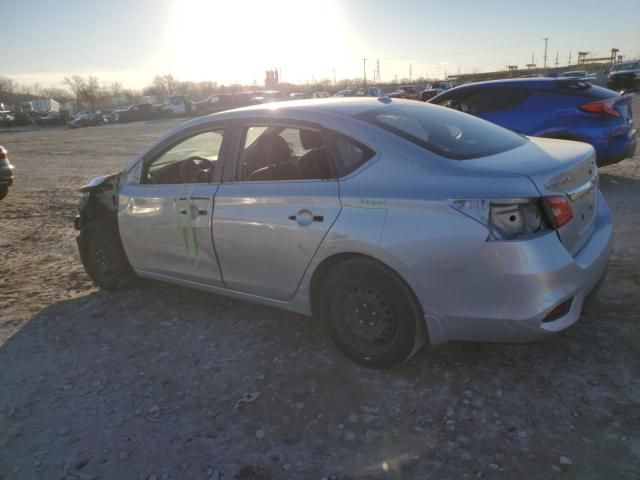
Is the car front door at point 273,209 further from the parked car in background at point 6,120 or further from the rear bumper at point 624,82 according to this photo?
the parked car in background at point 6,120

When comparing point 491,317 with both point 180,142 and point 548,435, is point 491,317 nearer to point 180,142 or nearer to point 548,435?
point 548,435

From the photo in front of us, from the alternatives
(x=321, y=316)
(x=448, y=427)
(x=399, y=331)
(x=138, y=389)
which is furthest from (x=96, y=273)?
(x=448, y=427)

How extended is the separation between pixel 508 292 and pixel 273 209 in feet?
4.96

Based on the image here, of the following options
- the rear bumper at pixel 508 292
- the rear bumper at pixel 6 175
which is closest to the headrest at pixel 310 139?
the rear bumper at pixel 508 292

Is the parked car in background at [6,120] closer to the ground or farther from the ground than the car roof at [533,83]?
closer to the ground

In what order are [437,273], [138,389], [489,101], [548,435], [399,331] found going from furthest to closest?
[489,101] < [138,389] < [399,331] < [437,273] < [548,435]

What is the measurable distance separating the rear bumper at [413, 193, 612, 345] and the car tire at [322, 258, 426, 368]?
0.13m

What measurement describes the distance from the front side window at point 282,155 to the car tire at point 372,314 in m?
0.64

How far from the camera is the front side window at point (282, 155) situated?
3.30 metres

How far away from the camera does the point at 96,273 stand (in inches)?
193

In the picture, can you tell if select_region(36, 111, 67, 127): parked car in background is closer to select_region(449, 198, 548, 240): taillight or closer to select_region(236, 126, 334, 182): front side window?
select_region(236, 126, 334, 182): front side window

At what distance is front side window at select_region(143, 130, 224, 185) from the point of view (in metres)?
3.99

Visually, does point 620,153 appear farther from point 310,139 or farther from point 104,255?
point 104,255

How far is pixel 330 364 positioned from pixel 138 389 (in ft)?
3.96
